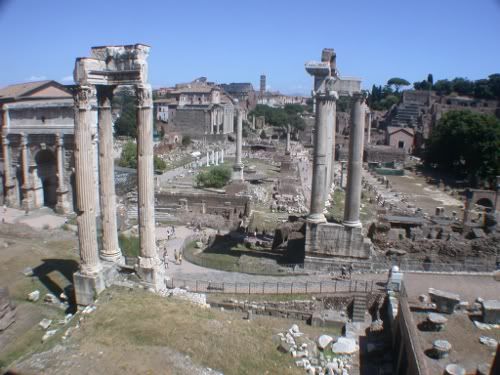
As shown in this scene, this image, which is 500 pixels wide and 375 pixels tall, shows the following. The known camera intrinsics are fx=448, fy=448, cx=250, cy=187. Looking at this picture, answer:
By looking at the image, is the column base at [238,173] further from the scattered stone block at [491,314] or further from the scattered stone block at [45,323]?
the scattered stone block at [491,314]

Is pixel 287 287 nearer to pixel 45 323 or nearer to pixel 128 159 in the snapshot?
pixel 45 323

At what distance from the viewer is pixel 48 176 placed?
104ft

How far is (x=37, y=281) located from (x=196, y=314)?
7.19m

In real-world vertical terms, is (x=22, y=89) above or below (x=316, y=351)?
above

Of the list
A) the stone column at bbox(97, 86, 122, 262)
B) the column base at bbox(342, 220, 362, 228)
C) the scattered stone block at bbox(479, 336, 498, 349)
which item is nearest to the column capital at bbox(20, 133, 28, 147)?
the stone column at bbox(97, 86, 122, 262)

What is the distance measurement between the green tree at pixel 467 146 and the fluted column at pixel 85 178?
146 feet

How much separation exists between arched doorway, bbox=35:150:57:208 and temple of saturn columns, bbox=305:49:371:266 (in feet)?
66.9

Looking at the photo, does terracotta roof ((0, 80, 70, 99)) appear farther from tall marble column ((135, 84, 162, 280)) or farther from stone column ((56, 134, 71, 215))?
tall marble column ((135, 84, 162, 280))

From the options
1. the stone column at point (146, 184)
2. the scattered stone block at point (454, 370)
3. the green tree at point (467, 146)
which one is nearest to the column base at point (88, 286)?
the stone column at point (146, 184)

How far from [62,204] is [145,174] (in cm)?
1837

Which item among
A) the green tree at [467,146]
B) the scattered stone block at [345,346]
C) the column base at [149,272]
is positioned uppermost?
the green tree at [467,146]

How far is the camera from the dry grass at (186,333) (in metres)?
10.7

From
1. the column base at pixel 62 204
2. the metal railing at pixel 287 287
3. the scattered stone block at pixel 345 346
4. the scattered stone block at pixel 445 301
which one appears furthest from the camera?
the column base at pixel 62 204

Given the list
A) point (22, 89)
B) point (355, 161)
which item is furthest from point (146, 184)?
point (22, 89)
